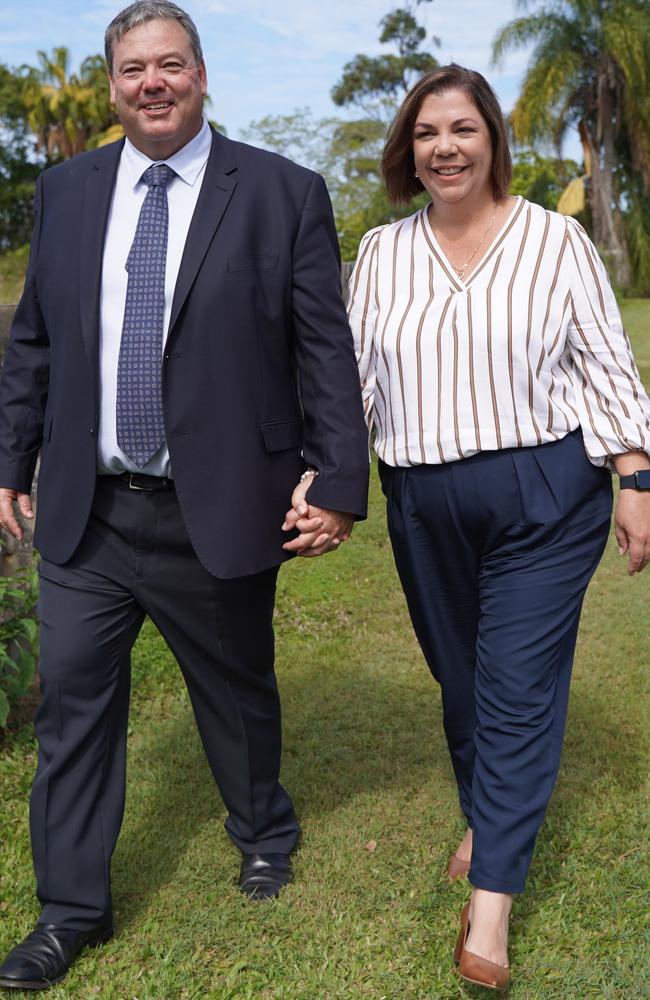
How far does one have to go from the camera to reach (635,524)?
3076 millimetres

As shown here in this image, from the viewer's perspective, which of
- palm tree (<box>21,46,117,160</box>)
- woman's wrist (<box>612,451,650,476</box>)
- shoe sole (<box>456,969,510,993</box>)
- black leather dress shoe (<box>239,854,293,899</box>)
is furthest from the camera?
palm tree (<box>21,46,117,160</box>)

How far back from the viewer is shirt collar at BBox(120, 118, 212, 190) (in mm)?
3061

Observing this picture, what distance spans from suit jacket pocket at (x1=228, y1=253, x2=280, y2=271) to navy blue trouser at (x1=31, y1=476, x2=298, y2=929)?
601 mm

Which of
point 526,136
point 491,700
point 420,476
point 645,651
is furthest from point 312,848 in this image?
point 526,136

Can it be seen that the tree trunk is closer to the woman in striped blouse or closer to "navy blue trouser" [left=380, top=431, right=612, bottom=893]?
the woman in striped blouse

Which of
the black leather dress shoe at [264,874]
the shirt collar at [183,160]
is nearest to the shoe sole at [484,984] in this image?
the black leather dress shoe at [264,874]

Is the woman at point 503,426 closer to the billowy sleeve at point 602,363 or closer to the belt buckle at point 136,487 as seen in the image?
the billowy sleeve at point 602,363

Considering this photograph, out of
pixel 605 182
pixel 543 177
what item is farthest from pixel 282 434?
pixel 543 177

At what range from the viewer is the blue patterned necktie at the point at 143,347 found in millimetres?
2953

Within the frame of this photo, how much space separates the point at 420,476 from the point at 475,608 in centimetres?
42

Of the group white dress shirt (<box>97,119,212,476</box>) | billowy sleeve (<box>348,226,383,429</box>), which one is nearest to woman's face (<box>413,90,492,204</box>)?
billowy sleeve (<box>348,226,383,429</box>)

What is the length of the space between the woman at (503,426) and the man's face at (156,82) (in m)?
0.58

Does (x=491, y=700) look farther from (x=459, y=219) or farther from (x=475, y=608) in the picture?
(x=459, y=219)

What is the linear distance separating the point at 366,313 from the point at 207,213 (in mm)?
503
